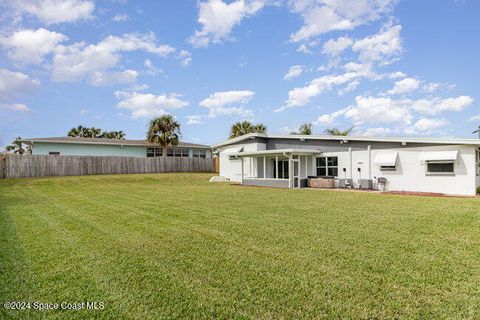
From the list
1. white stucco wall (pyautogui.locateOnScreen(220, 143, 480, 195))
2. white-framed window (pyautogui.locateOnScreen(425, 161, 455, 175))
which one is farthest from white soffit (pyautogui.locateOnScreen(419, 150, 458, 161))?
white-framed window (pyautogui.locateOnScreen(425, 161, 455, 175))

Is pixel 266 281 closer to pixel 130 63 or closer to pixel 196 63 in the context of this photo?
pixel 196 63

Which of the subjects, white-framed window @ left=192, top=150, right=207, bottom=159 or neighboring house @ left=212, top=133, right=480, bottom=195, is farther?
white-framed window @ left=192, top=150, right=207, bottom=159

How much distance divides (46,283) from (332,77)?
2542cm

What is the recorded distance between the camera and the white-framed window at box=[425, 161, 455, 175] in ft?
57.6

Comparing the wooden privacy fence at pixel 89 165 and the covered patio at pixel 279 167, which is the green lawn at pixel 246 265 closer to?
the covered patio at pixel 279 167

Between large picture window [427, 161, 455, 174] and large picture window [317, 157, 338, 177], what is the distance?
6.15 metres

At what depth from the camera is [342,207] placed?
11.9 m

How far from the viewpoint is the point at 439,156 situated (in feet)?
57.3

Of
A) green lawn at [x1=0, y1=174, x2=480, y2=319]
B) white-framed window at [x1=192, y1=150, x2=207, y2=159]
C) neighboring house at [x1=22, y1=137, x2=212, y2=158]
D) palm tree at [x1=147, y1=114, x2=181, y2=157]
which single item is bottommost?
green lawn at [x1=0, y1=174, x2=480, y2=319]

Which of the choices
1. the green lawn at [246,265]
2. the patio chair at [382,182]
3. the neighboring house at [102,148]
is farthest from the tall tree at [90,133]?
the green lawn at [246,265]

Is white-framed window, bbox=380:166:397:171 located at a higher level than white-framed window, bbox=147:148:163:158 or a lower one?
lower

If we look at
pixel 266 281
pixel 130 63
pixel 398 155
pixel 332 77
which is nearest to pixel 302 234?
pixel 266 281

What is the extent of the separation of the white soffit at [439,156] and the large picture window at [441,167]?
507 mm

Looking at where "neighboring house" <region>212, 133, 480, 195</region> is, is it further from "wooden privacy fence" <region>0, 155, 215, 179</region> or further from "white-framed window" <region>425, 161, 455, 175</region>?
"wooden privacy fence" <region>0, 155, 215, 179</region>
